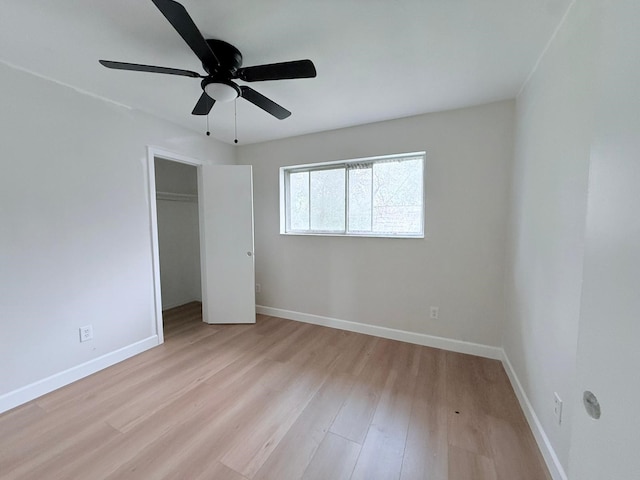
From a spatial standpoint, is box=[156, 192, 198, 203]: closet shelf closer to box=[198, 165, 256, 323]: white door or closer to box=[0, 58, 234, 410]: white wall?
box=[198, 165, 256, 323]: white door

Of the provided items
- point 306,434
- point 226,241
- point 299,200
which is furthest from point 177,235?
point 306,434

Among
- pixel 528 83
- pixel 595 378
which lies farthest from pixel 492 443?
pixel 528 83

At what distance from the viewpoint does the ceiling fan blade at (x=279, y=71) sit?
1312 millimetres

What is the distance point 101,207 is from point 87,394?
4.85ft

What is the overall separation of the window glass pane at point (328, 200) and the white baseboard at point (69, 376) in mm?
2209

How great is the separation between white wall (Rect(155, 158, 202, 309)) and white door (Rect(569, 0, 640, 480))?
4285mm

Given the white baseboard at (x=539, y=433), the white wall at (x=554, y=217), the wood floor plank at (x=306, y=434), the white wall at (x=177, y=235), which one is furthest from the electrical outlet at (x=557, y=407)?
the white wall at (x=177, y=235)

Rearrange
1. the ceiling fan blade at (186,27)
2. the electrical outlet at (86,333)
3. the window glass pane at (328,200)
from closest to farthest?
the ceiling fan blade at (186,27)
the electrical outlet at (86,333)
the window glass pane at (328,200)

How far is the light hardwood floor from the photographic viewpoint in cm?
128

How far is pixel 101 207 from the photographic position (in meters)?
2.15

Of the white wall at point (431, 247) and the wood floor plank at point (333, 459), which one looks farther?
the white wall at point (431, 247)

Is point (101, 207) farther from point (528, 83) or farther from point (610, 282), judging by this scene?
point (528, 83)

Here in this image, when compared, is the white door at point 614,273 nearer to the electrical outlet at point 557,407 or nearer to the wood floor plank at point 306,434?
the electrical outlet at point 557,407

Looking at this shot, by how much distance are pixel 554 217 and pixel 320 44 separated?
5.41 ft
